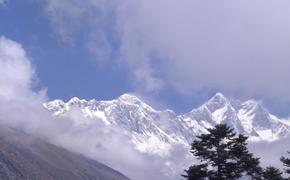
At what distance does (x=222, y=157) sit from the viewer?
4519 centimetres

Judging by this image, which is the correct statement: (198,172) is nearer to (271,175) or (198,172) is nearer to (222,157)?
(222,157)

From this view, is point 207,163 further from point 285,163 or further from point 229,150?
Answer: point 285,163

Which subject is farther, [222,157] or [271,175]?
[271,175]

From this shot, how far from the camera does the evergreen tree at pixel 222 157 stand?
4553cm

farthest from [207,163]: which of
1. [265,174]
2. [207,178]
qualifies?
[265,174]

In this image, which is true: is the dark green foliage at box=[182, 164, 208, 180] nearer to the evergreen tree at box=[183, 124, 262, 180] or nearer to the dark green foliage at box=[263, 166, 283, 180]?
the evergreen tree at box=[183, 124, 262, 180]

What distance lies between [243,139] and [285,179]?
4961 millimetres

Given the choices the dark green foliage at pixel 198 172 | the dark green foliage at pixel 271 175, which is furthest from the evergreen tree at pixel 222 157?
the dark green foliage at pixel 271 175

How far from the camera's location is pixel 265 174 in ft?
156

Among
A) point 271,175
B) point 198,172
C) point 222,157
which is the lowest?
point 198,172

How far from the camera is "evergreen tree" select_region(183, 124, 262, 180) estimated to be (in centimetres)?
4553

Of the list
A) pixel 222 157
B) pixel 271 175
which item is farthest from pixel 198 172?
pixel 271 175

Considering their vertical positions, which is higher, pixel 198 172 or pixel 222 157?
pixel 222 157

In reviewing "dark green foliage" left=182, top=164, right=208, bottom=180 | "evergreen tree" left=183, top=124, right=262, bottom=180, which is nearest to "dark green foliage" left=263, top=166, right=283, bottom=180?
"evergreen tree" left=183, top=124, right=262, bottom=180
